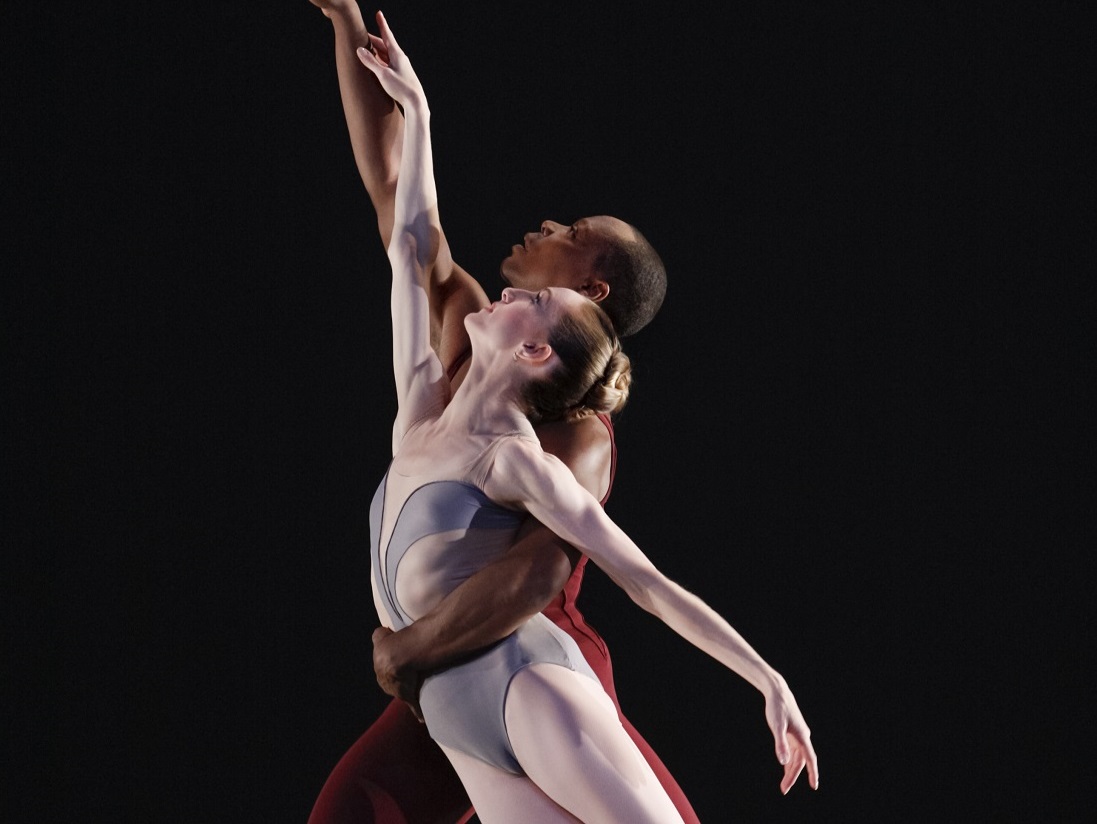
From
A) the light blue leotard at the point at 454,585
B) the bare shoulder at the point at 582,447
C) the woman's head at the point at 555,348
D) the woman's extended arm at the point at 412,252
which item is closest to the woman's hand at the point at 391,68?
the woman's extended arm at the point at 412,252

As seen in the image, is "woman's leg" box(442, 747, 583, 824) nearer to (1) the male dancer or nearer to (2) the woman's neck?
(1) the male dancer

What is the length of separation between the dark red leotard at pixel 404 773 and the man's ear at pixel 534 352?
0.81ft

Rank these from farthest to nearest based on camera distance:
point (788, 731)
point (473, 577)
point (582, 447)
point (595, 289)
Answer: point (595, 289) < point (582, 447) < point (473, 577) < point (788, 731)

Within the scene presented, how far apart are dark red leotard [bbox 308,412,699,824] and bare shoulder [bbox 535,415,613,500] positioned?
4 centimetres

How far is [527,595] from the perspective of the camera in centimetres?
174

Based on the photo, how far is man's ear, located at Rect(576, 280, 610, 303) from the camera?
209 centimetres

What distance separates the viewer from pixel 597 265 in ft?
6.91

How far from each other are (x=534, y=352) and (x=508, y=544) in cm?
25

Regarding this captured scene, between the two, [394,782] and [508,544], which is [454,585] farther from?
[394,782]

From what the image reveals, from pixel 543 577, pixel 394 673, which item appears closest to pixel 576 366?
pixel 543 577

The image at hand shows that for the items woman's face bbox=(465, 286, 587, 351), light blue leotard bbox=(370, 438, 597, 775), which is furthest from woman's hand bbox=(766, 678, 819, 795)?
woman's face bbox=(465, 286, 587, 351)

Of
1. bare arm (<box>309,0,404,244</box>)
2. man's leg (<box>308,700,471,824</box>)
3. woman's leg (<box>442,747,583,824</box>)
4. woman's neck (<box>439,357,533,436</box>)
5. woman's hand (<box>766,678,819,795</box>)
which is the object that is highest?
bare arm (<box>309,0,404,244</box>)

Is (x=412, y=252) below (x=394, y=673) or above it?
above

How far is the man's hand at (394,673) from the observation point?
5.84 ft
